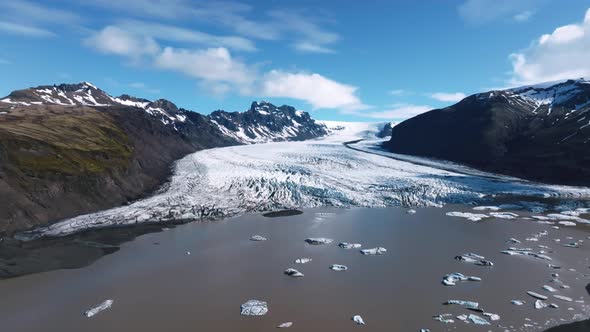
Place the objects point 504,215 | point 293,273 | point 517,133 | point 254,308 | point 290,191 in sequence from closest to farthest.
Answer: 1. point 254,308
2. point 293,273
3. point 504,215
4. point 290,191
5. point 517,133

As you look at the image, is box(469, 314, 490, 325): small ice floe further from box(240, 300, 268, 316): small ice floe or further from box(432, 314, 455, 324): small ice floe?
box(240, 300, 268, 316): small ice floe

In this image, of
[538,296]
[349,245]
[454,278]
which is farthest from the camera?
[349,245]

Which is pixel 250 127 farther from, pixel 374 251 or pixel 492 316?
pixel 492 316

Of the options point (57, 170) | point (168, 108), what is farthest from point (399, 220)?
point (168, 108)

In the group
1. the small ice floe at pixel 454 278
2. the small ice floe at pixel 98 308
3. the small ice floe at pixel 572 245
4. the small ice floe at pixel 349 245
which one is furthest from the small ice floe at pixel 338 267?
the small ice floe at pixel 572 245

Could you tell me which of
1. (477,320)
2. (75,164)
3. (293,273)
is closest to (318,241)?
(293,273)

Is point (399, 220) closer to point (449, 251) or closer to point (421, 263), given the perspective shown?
point (449, 251)
